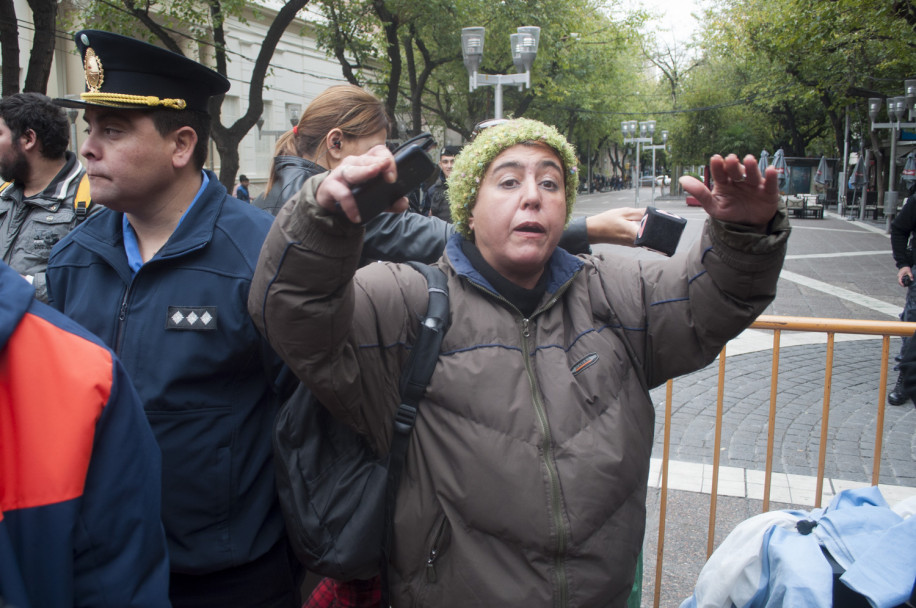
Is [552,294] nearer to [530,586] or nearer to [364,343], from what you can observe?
[364,343]

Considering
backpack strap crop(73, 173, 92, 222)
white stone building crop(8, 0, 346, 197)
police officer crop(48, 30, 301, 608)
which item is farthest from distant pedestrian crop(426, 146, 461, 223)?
white stone building crop(8, 0, 346, 197)

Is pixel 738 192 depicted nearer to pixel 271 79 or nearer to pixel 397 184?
pixel 397 184

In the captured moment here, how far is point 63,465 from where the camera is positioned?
1.17 meters

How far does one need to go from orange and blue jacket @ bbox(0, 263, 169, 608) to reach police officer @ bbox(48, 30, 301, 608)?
463 millimetres

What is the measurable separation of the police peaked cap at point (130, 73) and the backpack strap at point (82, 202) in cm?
168

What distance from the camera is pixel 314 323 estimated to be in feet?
4.85

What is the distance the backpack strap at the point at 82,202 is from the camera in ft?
11.1

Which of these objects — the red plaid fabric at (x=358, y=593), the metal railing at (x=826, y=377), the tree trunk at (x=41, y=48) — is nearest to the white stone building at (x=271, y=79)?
the tree trunk at (x=41, y=48)

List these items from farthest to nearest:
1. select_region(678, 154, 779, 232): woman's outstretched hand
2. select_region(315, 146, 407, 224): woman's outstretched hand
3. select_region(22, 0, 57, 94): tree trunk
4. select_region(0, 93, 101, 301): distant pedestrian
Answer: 1. select_region(22, 0, 57, 94): tree trunk
2. select_region(0, 93, 101, 301): distant pedestrian
3. select_region(678, 154, 779, 232): woman's outstretched hand
4. select_region(315, 146, 407, 224): woman's outstretched hand

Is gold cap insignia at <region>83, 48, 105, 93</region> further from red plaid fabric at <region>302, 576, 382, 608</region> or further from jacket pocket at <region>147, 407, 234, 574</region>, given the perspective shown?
red plaid fabric at <region>302, 576, 382, 608</region>

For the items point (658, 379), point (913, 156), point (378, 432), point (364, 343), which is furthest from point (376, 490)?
point (913, 156)

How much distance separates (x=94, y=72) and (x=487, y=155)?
101 centimetres

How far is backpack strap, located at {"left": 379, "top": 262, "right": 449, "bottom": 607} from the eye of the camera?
1.68 metres

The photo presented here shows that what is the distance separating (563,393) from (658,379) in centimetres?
38
